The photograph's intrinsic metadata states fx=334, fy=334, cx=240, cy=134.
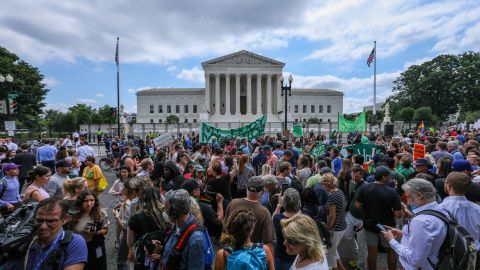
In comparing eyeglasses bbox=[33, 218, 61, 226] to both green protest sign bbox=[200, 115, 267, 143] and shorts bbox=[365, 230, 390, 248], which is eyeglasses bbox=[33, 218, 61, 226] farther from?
green protest sign bbox=[200, 115, 267, 143]

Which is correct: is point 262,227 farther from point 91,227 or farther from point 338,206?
point 91,227

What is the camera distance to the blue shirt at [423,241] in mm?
3082

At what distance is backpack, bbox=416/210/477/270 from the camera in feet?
9.64

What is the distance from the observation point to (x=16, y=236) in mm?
2951

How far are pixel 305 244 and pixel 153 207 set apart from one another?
190 centimetres

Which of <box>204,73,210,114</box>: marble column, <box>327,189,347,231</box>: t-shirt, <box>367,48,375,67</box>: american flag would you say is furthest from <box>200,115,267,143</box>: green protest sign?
<box>204,73,210,114</box>: marble column

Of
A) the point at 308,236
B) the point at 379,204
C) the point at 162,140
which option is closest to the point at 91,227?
the point at 308,236

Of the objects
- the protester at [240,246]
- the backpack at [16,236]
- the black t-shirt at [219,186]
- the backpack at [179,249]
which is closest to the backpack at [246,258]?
the protester at [240,246]

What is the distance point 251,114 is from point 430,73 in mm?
35781

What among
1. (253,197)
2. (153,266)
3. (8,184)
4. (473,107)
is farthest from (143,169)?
(473,107)

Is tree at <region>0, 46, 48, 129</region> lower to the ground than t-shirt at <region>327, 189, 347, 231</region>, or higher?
higher

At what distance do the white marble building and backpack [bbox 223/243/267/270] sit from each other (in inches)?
2683

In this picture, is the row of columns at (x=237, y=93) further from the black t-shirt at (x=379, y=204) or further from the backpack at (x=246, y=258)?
the backpack at (x=246, y=258)

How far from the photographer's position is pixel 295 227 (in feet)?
8.79
